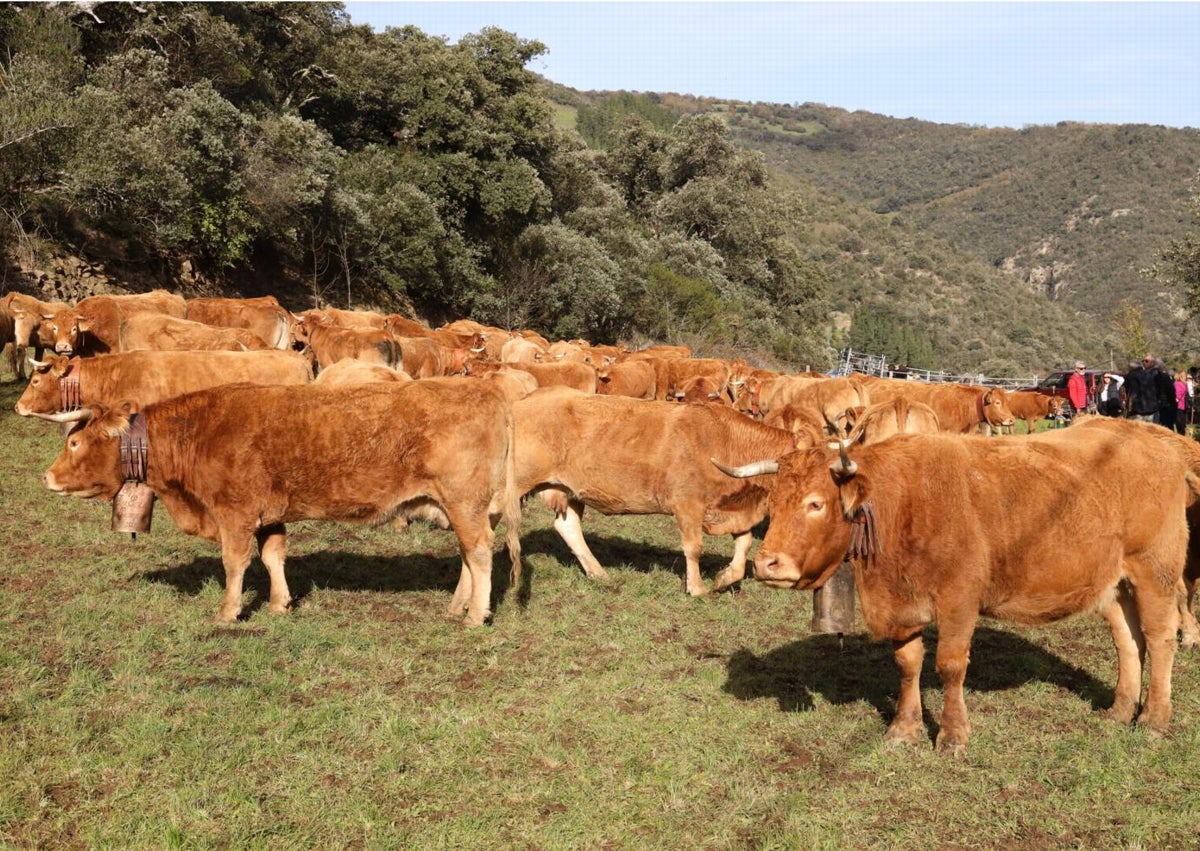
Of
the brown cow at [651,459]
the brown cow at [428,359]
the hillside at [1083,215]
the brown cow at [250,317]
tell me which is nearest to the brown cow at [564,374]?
the brown cow at [428,359]

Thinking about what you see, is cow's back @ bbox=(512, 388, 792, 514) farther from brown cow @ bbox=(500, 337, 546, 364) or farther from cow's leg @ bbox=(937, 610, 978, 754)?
brown cow @ bbox=(500, 337, 546, 364)

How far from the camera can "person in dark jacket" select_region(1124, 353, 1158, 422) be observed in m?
20.0

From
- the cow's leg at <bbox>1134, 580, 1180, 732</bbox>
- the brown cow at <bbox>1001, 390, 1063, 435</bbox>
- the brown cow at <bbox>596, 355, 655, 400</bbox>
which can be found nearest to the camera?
the cow's leg at <bbox>1134, 580, 1180, 732</bbox>

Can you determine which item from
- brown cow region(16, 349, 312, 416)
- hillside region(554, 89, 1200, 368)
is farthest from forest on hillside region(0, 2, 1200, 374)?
hillside region(554, 89, 1200, 368)

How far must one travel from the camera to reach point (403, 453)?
26.8ft

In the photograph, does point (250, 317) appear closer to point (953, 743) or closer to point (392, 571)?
point (392, 571)

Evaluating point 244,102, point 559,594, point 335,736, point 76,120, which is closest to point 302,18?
point 244,102

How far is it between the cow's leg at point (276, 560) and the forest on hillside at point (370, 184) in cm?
2068

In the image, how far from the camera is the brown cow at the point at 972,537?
5.78m

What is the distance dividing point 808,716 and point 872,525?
1.66 metres

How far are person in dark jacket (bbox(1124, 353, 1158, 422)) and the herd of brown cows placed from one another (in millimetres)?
9637

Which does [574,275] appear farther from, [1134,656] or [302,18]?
[1134,656]

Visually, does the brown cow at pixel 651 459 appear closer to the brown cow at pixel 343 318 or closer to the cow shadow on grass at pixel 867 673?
the cow shadow on grass at pixel 867 673

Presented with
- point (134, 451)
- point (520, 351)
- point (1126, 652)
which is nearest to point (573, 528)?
point (134, 451)
